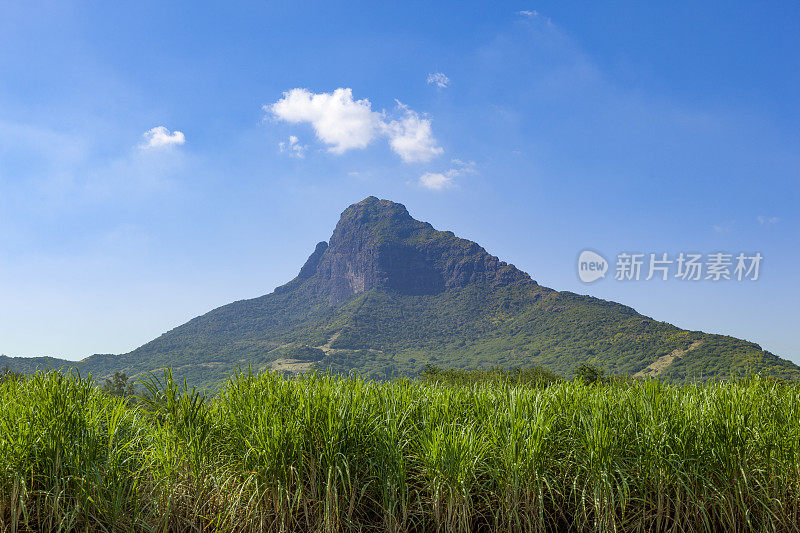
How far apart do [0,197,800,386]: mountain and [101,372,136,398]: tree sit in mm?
15267

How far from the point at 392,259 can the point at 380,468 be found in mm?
163351

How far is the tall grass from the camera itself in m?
3.32

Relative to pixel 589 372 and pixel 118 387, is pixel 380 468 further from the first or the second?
pixel 118 387

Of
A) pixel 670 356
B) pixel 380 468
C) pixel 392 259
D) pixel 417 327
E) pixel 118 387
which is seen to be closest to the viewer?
pixel 380 468

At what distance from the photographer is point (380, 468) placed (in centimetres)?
346

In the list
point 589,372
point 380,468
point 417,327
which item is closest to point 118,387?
point 589,372

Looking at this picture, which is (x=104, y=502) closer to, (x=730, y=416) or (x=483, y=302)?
(x=730, y=416)

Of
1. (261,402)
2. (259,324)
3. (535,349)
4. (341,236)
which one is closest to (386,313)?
(259,324)

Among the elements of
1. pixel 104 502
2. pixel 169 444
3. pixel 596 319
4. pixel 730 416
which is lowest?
pixel 104 502

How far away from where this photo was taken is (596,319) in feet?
322

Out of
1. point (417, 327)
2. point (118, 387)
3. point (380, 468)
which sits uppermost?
point (417, 327)

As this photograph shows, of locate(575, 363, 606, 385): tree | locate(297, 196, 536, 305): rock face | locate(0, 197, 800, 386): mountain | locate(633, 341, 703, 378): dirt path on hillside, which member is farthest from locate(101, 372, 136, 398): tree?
locate(297, 196, 536, 305): rock face

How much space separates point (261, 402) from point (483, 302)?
417ft

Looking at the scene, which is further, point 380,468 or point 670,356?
point 670,356
